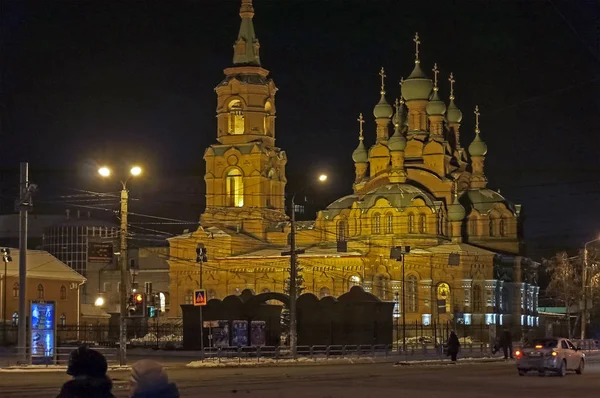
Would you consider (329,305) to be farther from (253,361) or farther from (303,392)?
(303,392)

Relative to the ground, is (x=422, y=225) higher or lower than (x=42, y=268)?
higher

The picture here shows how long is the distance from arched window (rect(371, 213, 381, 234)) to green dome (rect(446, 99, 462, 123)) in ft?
69.8

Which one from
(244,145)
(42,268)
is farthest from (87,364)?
(244,145)

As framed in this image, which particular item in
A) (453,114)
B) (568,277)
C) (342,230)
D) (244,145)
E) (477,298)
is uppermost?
(453,114)

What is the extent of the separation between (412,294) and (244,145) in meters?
19.8

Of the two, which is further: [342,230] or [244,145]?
[342,230]

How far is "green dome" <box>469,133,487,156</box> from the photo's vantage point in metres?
111

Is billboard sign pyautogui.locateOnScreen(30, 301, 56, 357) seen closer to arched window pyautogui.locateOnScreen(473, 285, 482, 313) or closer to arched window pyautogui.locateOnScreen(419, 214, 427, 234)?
arched window pyautogui.locateOnScreen(419, 214, 427, 234)

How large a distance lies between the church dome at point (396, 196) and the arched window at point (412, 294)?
6353mm

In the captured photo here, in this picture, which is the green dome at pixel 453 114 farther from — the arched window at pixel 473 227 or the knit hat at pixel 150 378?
the knit hat at pixel 150 378

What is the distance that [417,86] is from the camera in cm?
10819

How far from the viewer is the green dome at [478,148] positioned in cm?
11112

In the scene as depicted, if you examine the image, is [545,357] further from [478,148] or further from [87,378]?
[478,148]

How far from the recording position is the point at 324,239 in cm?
10500
